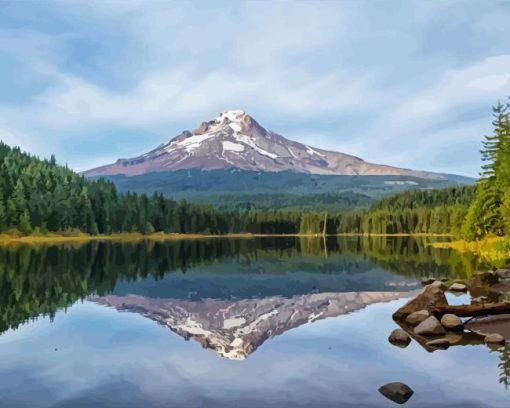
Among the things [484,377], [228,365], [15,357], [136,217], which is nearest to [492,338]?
[484,377]

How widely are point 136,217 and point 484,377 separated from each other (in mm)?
173788

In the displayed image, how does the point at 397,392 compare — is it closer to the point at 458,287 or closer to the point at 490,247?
the point at 458,287

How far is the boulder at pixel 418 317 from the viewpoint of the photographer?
96.8ft

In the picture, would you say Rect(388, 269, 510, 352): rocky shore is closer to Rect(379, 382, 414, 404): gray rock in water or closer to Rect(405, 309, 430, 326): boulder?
Rect(405, 309, 430, 326): boulder

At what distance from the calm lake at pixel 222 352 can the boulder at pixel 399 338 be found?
569 mm

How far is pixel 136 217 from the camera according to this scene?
18838 centimetres

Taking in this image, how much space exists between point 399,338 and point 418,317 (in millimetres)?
4187

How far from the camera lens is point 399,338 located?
25.9 m

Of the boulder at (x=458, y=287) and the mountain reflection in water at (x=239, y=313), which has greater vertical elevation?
the boulder at (x=458, y=287)

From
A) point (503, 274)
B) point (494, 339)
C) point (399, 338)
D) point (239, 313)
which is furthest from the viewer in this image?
point (503, 274)

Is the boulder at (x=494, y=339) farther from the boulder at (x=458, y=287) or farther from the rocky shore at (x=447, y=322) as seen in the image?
the boulder at (x=458, y=287)

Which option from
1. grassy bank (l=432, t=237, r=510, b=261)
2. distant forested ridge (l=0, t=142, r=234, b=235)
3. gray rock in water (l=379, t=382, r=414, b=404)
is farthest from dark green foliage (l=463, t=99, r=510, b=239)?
distant forested ridge (l=0, t=142, r=234, b=235)

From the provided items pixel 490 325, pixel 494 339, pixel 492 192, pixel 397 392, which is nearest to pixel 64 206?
pixel 492 192

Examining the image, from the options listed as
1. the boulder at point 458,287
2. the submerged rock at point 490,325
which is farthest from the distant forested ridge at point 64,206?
the submerged rock at point 490,325
